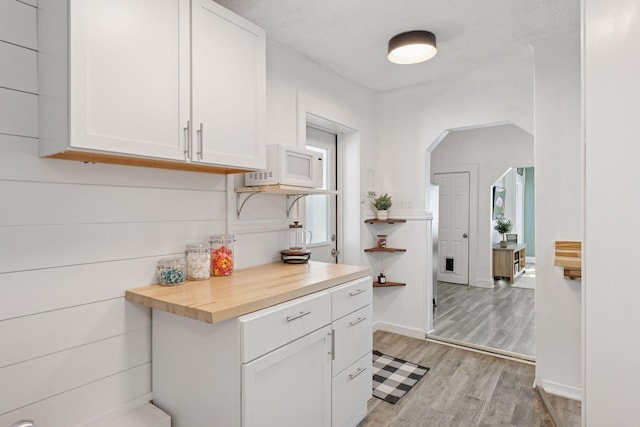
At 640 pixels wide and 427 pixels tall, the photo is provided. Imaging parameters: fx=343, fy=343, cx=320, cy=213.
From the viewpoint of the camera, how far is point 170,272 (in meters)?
1.71

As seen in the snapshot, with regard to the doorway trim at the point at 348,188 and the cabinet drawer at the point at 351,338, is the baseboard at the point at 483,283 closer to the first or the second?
the doorway trim at the point at 348,188

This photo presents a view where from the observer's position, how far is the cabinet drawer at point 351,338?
1.86m

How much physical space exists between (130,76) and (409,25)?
1.80m

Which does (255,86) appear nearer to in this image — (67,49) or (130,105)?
(130,105)

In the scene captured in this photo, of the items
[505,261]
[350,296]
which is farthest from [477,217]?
[350,296]

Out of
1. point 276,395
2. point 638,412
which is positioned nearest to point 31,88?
point 276,395

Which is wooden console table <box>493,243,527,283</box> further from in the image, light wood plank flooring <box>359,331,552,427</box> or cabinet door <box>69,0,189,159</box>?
cabinet door <box>69,0,189,159</box>

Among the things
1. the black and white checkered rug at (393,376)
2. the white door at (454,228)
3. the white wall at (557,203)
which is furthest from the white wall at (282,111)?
the white door at (454,228)

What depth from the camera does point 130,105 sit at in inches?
53.6

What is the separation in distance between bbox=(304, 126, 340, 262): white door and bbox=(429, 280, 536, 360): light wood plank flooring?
1.41 metres

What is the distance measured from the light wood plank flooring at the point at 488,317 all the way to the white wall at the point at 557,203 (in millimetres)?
559

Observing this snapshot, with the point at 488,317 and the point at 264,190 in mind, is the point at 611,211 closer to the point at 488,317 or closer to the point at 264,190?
the point at 264,190

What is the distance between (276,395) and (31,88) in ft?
5.28

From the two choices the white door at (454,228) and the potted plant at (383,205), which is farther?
the white door at (454,228)
